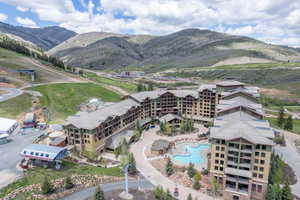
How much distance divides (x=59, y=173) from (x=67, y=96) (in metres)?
69.1

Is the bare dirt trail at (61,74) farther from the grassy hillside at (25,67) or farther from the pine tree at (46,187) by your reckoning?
the pine tree at (46,187)

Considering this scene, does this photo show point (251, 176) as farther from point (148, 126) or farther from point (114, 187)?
point (148, 126)

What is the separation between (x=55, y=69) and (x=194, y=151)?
5117 inches

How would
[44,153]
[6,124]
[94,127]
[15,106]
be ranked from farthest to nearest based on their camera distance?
[15,106], [6,124], [94,127], [44,153]

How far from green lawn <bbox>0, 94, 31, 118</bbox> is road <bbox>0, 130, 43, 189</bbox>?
1726 centimetres

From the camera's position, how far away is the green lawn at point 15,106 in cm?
8347

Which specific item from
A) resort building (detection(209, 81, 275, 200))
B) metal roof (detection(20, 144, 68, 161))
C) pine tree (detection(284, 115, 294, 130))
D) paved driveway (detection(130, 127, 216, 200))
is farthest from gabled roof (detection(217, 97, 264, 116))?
metal roof (detection(20, 144, 68, 161))

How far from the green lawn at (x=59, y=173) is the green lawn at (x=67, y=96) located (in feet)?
127

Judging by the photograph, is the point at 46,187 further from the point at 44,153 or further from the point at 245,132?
the point at 245,132

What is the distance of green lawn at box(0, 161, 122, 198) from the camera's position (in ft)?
145

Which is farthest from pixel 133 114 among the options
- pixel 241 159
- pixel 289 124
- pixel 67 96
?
pixel 289 124

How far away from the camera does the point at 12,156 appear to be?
56688 mm

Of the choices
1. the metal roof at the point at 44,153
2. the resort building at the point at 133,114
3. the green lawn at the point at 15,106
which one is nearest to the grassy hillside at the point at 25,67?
the green lawn at the point at 15,106

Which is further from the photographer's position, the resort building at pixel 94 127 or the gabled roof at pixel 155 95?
the gabled roof at pixel 155 95
